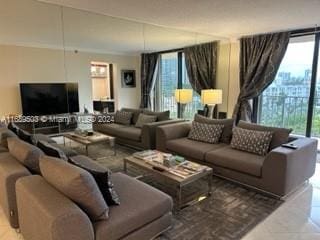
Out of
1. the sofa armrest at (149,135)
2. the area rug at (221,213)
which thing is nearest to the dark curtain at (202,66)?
the sofa armrest at (149,135)

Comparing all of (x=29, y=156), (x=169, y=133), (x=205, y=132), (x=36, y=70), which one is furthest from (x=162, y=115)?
(x=29, y=156)

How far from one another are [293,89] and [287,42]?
1.01 m

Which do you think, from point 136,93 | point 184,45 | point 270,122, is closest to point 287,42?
point 270,122

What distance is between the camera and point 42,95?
3988mm

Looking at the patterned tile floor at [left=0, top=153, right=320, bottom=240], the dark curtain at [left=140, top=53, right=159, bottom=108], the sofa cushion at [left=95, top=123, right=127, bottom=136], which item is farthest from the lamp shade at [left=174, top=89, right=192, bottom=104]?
the patterned tile floor at [left=0, top=153, right=320, bottom=240]

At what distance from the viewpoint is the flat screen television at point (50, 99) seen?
3.94m

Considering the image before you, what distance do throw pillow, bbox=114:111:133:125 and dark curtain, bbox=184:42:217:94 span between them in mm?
1799

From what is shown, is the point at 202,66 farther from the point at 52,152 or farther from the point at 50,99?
the point at 52,152

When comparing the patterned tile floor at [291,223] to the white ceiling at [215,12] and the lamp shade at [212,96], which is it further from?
the white ceiling at [215,12]

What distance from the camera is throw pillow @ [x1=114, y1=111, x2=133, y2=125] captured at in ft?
16.9

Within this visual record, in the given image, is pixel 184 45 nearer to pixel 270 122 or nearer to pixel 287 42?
pixel 287 42

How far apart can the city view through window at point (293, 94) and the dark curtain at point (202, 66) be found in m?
1.33

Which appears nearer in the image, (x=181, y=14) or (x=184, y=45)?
(x=181, y=14)

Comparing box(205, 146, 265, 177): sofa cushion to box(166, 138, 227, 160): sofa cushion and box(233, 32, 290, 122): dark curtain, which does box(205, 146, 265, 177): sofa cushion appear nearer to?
box(166, 138, 227, 160): sofa cushion
